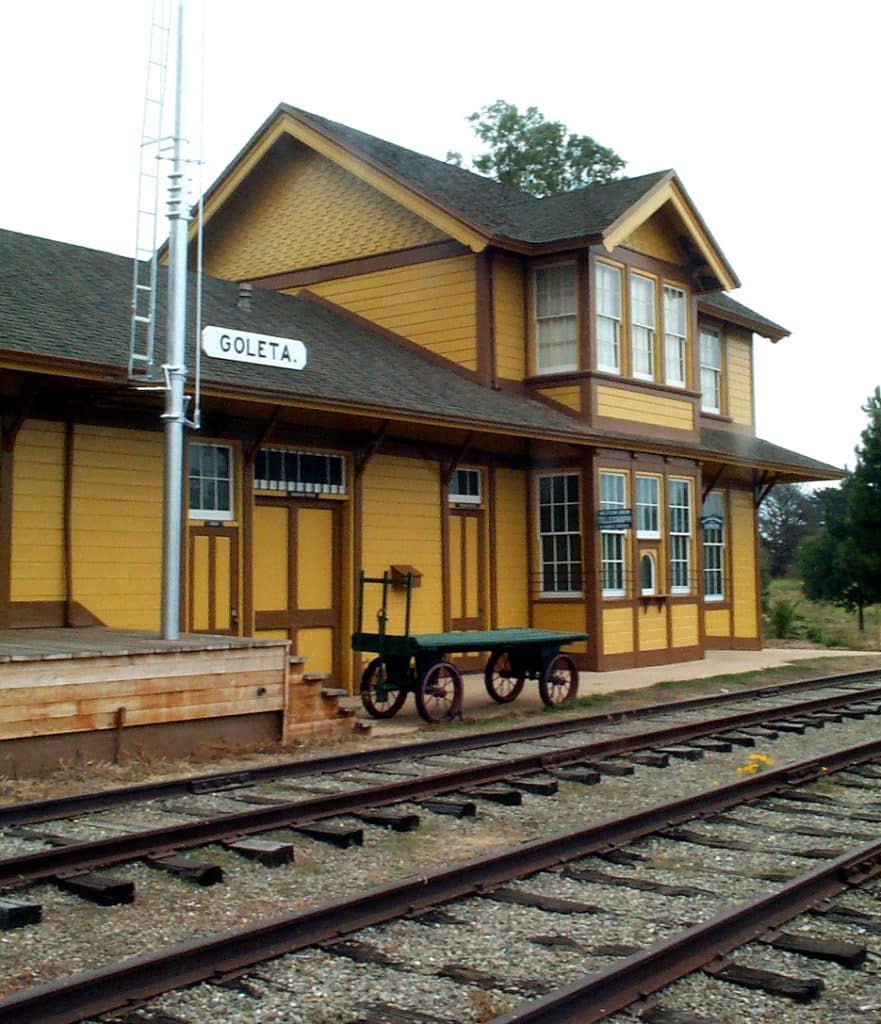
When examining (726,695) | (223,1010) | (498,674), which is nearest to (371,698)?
(498,674)

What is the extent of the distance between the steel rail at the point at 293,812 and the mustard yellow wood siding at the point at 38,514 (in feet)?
15.7

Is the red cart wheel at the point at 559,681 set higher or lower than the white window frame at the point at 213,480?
lower

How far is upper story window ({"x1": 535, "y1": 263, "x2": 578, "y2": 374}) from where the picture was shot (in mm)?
18828

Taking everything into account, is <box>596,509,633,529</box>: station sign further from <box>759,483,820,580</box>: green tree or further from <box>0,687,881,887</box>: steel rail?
<box>759,483,820,580</box>: green tree

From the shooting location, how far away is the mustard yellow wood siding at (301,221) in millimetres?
20031

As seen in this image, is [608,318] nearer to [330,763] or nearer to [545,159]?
[330,763]

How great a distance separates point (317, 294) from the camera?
817 inches

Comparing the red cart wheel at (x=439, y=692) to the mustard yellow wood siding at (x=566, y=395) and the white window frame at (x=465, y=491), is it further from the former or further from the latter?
the mustard yellow wood siding at (x=566, y=395)

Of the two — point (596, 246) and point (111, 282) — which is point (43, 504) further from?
point (596, 246)

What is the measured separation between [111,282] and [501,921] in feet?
38.7

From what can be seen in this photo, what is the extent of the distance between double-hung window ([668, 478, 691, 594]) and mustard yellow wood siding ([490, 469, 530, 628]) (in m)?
2.72

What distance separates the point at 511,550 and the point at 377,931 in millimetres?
13188

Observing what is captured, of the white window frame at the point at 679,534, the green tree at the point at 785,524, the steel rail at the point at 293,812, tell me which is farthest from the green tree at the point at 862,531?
the green tree at the point at 785,524

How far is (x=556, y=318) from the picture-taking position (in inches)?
747
